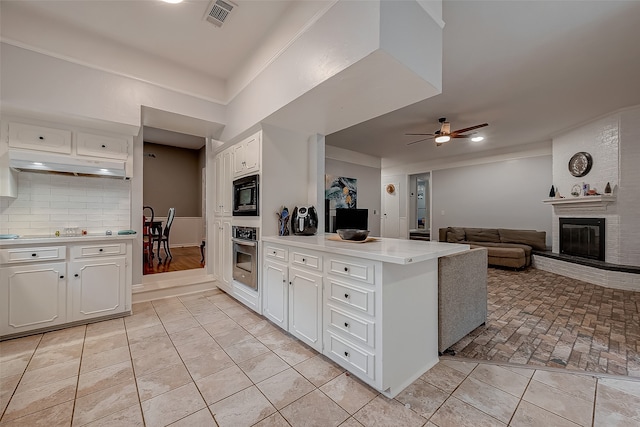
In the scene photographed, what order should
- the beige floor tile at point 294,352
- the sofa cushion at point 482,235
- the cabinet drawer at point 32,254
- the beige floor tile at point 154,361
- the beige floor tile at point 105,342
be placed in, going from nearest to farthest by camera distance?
the beige floor tile at point 154,361 → the beige floor tile at point 294,352 → the beige floor tile at point 105,342 → the cabinet drawer at point 32,254 → the sofa cushion at point 482,235

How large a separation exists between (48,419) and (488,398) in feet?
8.29

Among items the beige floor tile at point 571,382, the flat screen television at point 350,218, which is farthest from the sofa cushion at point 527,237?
the beige floor tile at point 571,382

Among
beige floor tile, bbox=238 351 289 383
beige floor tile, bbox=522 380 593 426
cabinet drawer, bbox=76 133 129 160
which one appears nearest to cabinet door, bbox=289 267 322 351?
beige floor tile, bbox=238 351 289 383

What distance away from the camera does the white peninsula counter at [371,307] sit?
5.17ft

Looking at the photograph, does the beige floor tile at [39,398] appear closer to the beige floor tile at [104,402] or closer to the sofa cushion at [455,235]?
the beige floor tile at [104,402]

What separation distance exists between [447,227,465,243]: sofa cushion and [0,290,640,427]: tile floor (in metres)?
5.15

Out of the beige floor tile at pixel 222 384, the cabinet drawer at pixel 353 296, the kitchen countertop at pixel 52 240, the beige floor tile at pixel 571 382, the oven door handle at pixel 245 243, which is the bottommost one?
the beige floor tile at pixel 222 384

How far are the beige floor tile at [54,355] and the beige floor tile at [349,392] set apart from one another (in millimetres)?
1994

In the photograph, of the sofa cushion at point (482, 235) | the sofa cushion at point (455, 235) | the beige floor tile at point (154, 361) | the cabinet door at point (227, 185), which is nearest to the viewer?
the beige floor tile at point (154, 361)

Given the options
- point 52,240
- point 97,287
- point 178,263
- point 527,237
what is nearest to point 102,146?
point 52,240

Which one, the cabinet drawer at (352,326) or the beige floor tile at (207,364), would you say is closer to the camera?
the cabinet drawer at (352,326)

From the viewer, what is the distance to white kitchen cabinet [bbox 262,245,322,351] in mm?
2035

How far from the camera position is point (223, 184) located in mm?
3564

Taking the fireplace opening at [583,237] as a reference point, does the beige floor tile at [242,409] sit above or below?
below
